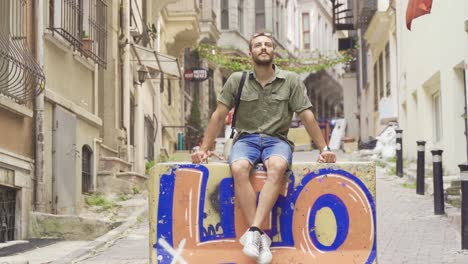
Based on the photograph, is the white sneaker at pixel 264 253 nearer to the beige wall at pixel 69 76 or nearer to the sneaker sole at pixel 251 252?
the sneaker sole at pixel 251 252

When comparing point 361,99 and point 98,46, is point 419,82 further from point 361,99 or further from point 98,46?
point 361,99

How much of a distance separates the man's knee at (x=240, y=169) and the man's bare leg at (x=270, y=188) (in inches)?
5.8

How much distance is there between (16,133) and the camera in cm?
1070

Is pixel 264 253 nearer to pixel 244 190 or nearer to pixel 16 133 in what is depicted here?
pixel 244 190

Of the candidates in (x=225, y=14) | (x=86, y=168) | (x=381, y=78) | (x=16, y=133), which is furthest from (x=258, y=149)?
(x=225, y=14)

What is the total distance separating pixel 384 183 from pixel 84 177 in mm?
6581

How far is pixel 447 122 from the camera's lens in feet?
53.4

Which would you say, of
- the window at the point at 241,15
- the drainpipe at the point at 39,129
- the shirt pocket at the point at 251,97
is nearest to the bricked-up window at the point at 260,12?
the window at the point at 241,15

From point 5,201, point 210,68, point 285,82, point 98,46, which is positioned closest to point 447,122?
point 98,46

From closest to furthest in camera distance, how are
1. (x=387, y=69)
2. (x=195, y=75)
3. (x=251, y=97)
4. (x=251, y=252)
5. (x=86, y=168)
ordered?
1. (x=251, y=252)
2. (x=251, y=97)
3. (x=86, y=168)
4. (x=195, y=75)
5. (x=387, y=69)

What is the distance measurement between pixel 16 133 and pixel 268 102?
17.9ft

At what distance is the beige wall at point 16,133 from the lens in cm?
1026

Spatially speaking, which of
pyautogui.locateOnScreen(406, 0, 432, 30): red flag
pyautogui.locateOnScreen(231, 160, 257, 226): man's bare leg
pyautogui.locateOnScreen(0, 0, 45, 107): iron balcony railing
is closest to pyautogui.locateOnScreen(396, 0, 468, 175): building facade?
pyautogui.locateOnScreen(406, 0, 432, 30): red flag

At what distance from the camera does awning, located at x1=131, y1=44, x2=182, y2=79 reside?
19.9 meters
